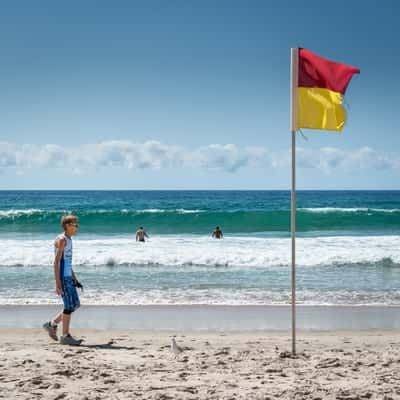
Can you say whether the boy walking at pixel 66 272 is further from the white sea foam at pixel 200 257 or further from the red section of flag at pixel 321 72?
the white sea foam at pixel 200 257

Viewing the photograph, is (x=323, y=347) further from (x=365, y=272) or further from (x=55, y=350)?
(x=365, y=272)

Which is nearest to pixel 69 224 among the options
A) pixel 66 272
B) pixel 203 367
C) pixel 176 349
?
pixel 66 272

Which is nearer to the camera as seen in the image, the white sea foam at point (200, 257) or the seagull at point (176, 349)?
the seagull at point (176, 349)

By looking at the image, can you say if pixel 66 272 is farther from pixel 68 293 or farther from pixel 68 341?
pixel 68 341

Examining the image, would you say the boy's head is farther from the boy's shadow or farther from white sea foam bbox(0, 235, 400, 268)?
white sea foam bbox(0, 235, 400, 268)

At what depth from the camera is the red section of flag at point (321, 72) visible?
5.87 m

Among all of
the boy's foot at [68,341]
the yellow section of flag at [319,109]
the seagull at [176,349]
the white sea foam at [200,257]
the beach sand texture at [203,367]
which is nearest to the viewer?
the beach sand texture at [203,367]

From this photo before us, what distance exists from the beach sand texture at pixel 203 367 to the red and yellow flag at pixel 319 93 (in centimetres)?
270

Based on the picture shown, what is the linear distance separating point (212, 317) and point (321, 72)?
4.54 metres

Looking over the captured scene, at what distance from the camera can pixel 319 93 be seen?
5.90m

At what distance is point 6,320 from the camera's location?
8.38m

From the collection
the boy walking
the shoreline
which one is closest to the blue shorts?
the boy walking

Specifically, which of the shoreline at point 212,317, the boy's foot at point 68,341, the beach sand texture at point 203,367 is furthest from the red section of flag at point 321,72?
the boy's foot at point 68,341

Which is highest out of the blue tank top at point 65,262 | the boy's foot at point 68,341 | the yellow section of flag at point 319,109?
the yellow section of flag at point 319,109
